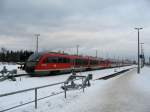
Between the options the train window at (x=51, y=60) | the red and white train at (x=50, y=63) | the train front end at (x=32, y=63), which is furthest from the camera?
the train window at (x=51, y=60)

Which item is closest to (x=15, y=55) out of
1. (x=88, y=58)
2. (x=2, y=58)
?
(x=2, y=58)

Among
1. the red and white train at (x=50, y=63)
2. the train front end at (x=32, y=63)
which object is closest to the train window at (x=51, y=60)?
the red and white train at (x=50, y=63)

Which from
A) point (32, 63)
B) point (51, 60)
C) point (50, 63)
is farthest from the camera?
point (51, 60)

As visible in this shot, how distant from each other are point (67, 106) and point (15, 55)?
112585mm

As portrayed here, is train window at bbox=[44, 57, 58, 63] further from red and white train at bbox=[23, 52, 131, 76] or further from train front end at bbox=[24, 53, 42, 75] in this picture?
train front end at bbox=[24, 53, 42, 75]

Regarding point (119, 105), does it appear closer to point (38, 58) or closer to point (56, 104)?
point (56, 104)

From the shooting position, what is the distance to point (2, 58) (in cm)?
11362

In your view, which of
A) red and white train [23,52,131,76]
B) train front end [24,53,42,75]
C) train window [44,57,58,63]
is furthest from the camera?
train window [44,57,58,63]

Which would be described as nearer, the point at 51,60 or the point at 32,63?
the point at 32,63

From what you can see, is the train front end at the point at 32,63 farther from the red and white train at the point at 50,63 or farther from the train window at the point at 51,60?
the train window at the point at 51,60

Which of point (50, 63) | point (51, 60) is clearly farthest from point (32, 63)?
point (51, 60)

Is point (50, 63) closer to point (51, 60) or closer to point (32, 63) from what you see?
point (51, 60)

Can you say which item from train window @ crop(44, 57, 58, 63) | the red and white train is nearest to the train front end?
the red and white train

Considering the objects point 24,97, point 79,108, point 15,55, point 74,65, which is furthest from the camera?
point 15,55
